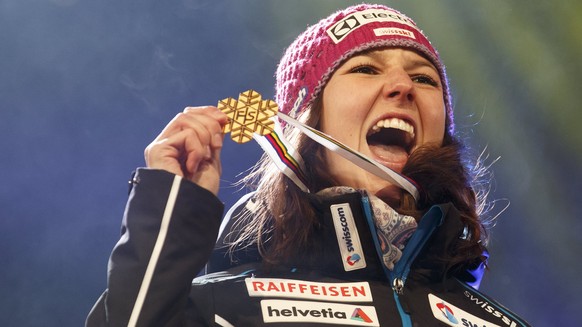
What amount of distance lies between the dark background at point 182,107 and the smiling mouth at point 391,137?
0.82 metres

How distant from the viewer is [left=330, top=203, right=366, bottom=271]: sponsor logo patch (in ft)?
5.63

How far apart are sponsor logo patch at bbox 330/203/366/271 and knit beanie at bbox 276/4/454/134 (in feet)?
1.64

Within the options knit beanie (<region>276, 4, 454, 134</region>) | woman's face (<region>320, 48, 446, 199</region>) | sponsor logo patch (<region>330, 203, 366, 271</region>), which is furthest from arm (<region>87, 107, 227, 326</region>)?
knit beanie (<region>276, 4, 454, 134</region>)

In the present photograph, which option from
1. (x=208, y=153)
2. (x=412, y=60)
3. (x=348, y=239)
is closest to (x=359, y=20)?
(x=412, y=60)

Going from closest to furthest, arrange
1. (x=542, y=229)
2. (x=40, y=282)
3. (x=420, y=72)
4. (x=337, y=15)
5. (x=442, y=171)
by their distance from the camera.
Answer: (x=442, y=171)
(x=420, y=72)
(x=337, y=15)
(x=40, y=282)
(x=542, y=229)

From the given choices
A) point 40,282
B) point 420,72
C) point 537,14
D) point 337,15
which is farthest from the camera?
point 537,14

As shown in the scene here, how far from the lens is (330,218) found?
1746 millimetres

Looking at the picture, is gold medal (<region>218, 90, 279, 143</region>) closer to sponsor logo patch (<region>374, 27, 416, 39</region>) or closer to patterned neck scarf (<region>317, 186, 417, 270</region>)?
patterned neck scarf (<region>317, 186, 417, 270</region>)

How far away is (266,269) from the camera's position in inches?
69.9

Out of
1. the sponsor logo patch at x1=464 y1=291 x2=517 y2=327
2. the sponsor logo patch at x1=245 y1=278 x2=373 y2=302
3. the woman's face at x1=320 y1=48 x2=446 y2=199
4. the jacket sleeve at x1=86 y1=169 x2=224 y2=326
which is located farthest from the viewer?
the woman's face at x1=320 y1=48 x2=446 y2=199

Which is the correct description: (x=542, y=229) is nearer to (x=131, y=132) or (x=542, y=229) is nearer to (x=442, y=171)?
(x=442, y=171)

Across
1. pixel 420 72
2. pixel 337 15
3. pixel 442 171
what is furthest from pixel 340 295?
pixel 337 15

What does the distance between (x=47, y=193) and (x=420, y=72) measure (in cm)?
157

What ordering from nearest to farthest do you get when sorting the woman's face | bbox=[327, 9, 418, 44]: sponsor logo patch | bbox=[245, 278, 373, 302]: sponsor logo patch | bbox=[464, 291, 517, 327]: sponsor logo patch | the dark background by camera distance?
bbox=[245, 278, 373, 302]: sponsor logo patch < bbox=[464, 291, 517, 327]: sponsor logo patch < the woman's face < bbox=[327, 9, 418, 44]: sponsor logo patch < the dark background
